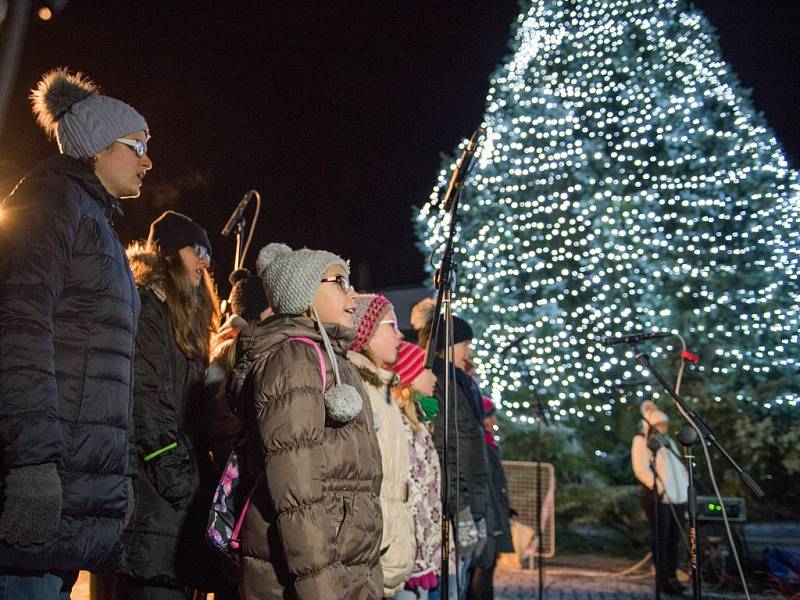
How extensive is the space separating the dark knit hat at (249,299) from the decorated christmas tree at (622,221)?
7.88 meters

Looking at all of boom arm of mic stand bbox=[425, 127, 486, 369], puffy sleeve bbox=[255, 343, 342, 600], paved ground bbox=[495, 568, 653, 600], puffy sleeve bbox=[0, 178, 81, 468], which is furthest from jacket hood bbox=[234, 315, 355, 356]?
paved ground bbox=[495, 568, 653, 600]

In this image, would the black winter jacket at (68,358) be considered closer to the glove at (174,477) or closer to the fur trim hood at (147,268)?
the glove at (174,477)

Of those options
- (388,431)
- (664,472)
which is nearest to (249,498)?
(388,431)

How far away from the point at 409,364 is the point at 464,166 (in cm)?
148

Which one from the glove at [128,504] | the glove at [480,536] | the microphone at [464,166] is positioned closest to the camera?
the glove at [128,504]

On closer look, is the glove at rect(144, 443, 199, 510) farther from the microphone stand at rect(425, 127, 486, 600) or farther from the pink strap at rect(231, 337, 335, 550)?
the microphone stand at rect(425, 127, 486, 600)

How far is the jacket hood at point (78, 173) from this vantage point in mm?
2616

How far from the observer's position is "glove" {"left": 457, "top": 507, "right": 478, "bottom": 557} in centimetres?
496

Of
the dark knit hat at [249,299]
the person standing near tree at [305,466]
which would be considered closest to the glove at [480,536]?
the dark knit hat at [249,299]

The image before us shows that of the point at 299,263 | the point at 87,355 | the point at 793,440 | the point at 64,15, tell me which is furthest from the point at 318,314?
the point at 793,440

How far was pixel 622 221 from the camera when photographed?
1296cm

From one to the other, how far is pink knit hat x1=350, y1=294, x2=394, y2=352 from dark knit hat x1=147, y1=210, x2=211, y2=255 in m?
1.03

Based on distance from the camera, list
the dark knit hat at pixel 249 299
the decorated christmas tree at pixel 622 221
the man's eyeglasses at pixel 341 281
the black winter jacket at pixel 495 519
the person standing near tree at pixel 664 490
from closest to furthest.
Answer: the man's eyeglasses at pixel 341 281 → the dark knit hat at pixel 249 299 → the black winter jacket at pixel 495 519 → the person standing near tree at pixel 664 490 → the decorated christmas tree at pixel 622 221

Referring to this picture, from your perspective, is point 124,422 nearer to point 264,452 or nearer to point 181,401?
point 264,452
